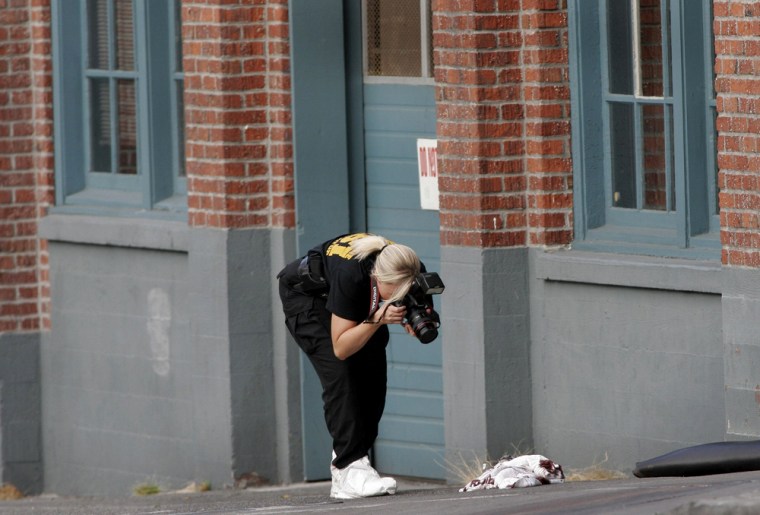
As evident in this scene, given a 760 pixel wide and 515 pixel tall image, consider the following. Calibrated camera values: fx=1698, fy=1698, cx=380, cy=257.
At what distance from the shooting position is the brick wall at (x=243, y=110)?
9867mm

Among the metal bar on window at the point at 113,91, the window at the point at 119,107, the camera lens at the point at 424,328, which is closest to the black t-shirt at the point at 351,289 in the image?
the camera lens at the point at 424,328

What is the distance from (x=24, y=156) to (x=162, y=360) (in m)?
1.75

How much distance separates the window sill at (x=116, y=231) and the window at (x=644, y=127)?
8.76ft

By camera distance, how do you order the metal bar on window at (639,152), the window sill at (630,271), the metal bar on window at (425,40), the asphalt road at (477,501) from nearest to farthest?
the asphalt road at (477,501) → the window sill at (630,271) → the metal bar on window at (639,152) → the metal bar on window at (425,40)

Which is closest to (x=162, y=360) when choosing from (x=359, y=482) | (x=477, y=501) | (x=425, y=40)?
(x=425, y=40)

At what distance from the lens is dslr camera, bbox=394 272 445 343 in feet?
24.1

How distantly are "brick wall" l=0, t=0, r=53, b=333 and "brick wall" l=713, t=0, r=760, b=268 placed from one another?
500 centimetres

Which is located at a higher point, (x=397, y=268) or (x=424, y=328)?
(x=397, y=268)

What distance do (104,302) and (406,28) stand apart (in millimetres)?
2802

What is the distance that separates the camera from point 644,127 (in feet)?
29.1

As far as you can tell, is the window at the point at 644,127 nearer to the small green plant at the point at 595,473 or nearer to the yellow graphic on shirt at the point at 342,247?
the small green plant at the point at 595,473

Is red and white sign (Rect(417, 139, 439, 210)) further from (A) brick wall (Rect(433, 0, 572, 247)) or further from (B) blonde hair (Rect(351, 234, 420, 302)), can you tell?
(B) blonde hair (Rect(351, 234, 420, 302))

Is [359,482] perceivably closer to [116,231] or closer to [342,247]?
[342,247]

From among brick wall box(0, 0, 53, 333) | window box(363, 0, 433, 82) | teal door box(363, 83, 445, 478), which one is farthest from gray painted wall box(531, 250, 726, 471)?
brick wall box(0, 0, 53, 333)
